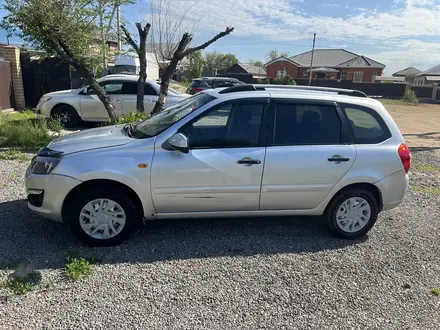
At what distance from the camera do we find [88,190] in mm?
3369

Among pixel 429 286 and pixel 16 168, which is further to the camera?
pixel 16 168

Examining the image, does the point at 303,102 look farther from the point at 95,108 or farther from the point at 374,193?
the point at 95,108

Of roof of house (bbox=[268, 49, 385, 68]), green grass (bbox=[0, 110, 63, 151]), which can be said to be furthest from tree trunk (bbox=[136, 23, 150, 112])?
roof of house (bbox=[268, 49, 385, 68])

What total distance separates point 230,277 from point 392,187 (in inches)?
87.1

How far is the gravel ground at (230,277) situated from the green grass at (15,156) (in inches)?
88.7

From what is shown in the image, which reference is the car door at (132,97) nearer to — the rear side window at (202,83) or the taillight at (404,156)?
the taillight at (404,156)

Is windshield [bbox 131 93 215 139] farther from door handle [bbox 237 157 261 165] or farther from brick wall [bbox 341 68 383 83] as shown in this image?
brick wall [bbox 341 68 383 83]

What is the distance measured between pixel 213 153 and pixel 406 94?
36772 mm

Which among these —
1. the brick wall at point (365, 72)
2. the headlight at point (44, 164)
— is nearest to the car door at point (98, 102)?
the headlight at point (44, 164)

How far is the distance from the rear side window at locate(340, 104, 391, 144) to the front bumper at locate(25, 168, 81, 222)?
3071 millimetres

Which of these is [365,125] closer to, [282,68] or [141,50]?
[141,50]

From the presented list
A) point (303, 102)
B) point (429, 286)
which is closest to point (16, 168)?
point (303, 102)

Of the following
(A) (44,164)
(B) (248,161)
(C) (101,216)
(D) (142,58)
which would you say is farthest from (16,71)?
(B) (248,161)

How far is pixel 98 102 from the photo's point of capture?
9586 millimetres
